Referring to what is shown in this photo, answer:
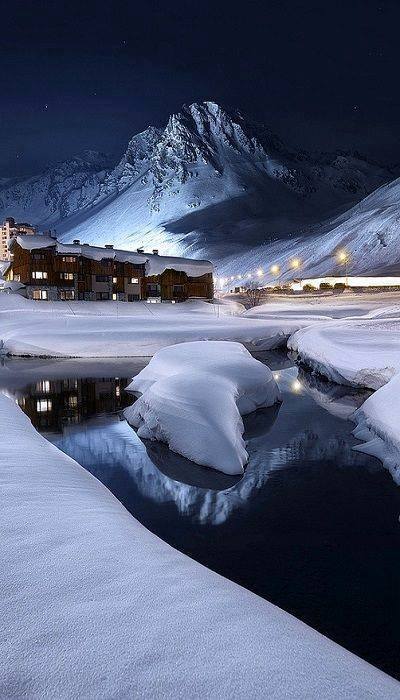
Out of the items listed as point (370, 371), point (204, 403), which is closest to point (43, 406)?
point (204, 403)

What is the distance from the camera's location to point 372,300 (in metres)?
75.4

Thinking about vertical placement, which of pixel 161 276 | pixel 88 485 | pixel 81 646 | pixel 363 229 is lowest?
pixel 88 485

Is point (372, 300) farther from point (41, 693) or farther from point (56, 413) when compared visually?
point (41, 693)

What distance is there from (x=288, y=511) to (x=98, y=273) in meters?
56.0

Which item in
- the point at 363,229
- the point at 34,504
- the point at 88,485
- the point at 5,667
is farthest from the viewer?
the point at 363,229

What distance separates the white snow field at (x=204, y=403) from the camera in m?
12.2

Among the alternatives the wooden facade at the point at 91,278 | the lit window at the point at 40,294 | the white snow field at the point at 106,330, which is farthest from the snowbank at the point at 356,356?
the lit window at the point at 40,294

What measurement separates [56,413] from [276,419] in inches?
334

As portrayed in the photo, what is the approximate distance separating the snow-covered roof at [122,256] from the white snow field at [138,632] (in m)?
54.4

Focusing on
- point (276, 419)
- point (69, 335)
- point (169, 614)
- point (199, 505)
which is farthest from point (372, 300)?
point (169, 614)

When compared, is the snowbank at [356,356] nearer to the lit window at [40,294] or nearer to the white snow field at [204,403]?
the white snow field at [204,403]

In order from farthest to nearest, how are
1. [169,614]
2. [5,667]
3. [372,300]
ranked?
[372,300], [169,614], [5,667]

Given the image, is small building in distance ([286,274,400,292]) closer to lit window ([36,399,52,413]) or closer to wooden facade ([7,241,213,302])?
wooden facade ([7,241,213,302])

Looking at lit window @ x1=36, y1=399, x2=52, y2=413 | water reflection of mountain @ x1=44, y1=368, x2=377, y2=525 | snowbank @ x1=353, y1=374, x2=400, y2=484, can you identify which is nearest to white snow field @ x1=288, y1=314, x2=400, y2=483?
snowbank @ x1=353, y1=374, x2=400, y2=484
